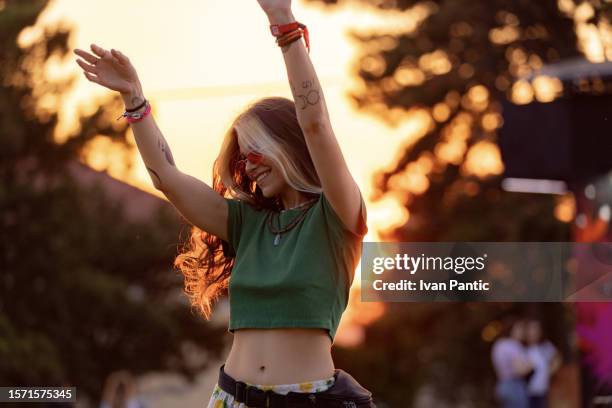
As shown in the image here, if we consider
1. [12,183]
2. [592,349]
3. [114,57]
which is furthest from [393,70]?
[114,57]

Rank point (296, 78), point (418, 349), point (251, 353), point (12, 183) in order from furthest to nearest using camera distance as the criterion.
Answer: point (418, 349) → point (12, 183) → point (251, 353) → point (296, 78)

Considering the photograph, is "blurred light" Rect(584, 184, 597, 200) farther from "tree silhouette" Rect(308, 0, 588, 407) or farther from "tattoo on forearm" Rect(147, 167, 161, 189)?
"tree silhouette" Rect(308, 0, 588, 407)

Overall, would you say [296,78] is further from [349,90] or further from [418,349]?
[418,349]

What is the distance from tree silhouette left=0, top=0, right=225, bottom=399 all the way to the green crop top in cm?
1476

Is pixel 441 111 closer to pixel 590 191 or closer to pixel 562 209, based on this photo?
pixel 562 209

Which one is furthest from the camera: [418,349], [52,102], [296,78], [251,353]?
[418,349]

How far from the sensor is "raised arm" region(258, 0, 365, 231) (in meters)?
2.82

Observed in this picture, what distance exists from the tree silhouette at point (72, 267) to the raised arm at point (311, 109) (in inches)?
589

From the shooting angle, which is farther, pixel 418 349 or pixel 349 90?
pixel 418 349

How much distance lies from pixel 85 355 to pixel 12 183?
2.73m

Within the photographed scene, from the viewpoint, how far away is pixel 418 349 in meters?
25.3

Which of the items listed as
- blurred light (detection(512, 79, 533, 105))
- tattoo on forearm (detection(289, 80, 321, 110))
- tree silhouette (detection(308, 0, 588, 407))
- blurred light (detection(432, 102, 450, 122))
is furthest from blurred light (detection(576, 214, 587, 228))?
blurred light (detection(432, 102, 450, 122))

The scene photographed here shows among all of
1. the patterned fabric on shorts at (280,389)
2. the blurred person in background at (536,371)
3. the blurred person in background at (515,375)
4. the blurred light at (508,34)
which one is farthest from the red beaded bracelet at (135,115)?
the blurred light at (508,34)

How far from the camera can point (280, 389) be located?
2973 mm
